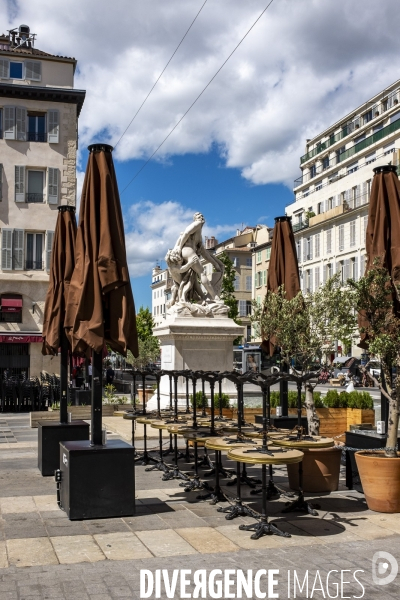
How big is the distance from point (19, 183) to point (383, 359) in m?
28.4

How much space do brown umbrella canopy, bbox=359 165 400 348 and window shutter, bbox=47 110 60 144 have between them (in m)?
27.2

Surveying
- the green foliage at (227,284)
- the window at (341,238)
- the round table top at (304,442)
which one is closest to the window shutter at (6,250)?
the green foliage at (227,284)

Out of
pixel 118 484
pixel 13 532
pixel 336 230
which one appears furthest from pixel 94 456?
pixel 336 230

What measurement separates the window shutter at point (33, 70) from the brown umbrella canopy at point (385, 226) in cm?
2867

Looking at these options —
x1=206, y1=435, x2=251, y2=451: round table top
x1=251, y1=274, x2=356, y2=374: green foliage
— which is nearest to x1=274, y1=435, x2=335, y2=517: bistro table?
x1=206, y1=435, x2=251, y2=451: round table top

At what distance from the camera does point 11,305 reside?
107 feet

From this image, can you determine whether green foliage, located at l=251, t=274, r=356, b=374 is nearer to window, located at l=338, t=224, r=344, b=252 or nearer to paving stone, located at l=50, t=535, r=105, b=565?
paving stone, located at l=50, t=535, r=105, b=565

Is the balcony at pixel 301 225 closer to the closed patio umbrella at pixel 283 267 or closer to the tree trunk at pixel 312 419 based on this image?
the closed patio umbrella at pixel 283 267

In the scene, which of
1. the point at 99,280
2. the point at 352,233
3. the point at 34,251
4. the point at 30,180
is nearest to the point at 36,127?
the point at 30,180

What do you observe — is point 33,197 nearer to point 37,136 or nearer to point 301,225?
point 37,136

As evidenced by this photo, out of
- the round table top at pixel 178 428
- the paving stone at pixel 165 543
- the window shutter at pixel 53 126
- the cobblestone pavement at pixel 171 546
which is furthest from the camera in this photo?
the window shutter at pixel 53 126

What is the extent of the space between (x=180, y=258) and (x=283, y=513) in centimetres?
1101

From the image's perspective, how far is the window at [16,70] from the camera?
34.7 meters

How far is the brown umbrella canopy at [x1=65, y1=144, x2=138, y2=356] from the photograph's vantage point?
767 centimetres
